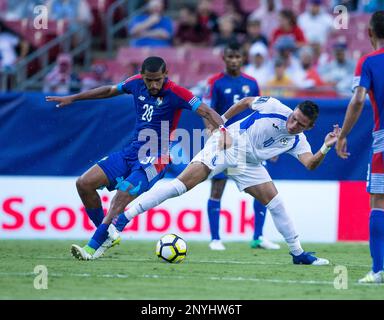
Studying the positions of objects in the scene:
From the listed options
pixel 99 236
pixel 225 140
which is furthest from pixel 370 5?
pixel 99 236

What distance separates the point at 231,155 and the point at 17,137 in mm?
4493

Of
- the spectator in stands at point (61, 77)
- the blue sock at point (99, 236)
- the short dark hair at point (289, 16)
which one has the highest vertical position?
the short dark hair at point (289, 16)

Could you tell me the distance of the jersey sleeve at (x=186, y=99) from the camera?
1007cm

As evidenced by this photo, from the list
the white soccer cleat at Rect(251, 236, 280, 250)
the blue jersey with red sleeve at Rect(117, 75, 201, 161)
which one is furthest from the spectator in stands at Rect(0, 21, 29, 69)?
the blue jersey with red sleeve at Rect(117, 75, 201, 161)

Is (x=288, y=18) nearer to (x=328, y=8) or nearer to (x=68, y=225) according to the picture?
(x=328, y=8)

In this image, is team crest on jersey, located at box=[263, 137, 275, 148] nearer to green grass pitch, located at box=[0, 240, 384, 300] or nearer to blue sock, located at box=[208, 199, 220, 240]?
green grass pitch, located at box=[0, 240, 384, 300]

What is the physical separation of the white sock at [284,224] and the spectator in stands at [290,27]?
769 cm

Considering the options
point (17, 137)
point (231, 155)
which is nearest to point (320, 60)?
point (17, 137)

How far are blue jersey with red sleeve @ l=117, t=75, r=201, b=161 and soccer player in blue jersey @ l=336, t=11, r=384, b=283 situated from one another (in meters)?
2.33

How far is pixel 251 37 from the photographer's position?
17.3m

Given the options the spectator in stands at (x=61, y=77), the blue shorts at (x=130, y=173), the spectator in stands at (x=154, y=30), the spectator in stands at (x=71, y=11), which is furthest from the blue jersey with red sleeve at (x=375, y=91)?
the spectator in stands at (x=71, y=11)

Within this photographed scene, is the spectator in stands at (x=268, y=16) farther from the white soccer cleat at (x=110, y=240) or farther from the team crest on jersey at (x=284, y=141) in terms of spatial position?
the white soccer cleat at (x=110, y=240)

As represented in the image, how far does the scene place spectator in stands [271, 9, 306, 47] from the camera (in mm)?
17047

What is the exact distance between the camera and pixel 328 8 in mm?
18000
